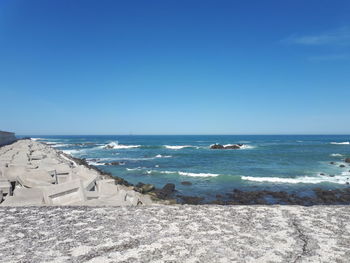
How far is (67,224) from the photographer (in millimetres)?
4078

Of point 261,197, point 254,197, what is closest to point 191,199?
point 254,197

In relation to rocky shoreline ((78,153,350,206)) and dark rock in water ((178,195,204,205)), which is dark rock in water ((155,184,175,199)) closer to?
rocky shoreline ((78,153,350,206))

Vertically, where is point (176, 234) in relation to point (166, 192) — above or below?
above

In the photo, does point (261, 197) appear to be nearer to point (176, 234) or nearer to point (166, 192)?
point (166, 192)

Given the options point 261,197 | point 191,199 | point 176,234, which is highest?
point 176,234

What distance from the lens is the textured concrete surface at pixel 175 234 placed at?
10.2 feet

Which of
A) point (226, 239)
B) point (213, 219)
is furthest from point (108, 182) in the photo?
point (226, 239)

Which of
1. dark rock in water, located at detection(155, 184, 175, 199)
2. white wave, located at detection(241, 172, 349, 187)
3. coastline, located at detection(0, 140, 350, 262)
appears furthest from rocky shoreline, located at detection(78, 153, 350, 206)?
coastline, located at detection(0, 140, 350, 262)

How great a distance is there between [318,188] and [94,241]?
47.8 feet

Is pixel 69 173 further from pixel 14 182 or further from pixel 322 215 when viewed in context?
pixel 322 215

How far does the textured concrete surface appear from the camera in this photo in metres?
3.11

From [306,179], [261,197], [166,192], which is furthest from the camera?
[306,179]

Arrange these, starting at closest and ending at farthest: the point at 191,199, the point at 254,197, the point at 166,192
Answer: the point at 191,199 → the point at 254,197 → the point at 166,192

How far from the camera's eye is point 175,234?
→ 12.2 feet
